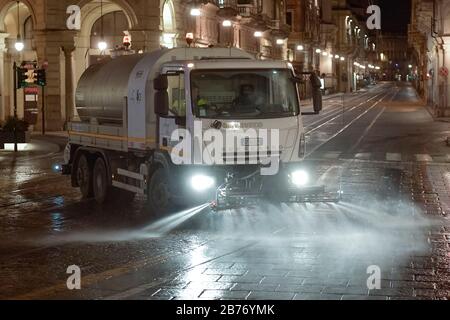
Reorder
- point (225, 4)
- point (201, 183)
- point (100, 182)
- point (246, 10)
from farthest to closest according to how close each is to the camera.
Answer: point (246, 10), point (225, 4), point (100, 182), point (201, 183)

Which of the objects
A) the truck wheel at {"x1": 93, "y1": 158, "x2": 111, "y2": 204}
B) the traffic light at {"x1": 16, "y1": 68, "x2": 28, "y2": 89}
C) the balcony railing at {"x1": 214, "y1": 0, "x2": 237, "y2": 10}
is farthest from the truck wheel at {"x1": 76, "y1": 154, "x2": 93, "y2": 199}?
the balcony railing at {"x1": 214, "y1": 0, "x2": 237, "y2": 10}

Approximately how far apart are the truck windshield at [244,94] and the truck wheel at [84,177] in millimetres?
4680

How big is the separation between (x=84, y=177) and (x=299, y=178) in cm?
543

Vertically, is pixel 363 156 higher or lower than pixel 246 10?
Result: lower

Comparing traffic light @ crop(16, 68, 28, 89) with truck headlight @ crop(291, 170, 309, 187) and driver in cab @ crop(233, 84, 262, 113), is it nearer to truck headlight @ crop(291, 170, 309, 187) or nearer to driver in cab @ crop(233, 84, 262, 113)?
driver in cab @ crop(233, 84, 262, 113)

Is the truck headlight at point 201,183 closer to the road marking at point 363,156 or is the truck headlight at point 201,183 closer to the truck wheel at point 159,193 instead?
the truck wheel at point 159,193

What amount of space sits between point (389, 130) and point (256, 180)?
91.6 feet

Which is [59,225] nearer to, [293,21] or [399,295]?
[399,295]

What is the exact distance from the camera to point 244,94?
46.8 ft

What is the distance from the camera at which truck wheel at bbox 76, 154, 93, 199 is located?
58.1 feet

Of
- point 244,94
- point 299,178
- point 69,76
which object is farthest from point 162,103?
point 69,76

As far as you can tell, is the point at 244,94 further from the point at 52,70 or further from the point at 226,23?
the point at 226,23

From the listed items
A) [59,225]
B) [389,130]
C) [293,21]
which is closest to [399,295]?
[59,225]

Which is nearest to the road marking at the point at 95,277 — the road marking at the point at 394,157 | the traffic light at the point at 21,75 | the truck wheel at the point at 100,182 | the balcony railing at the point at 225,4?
the truck wheel at the point at 100,182
